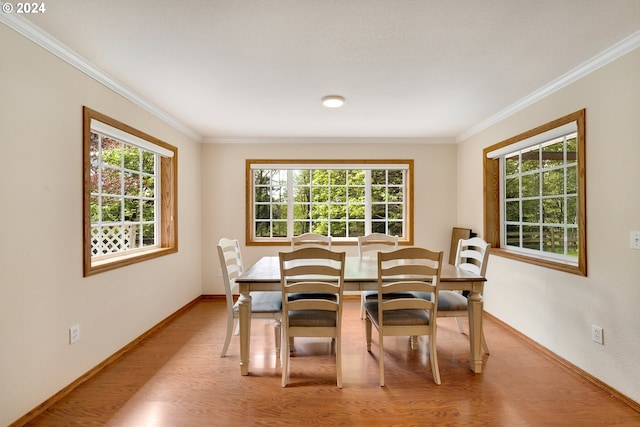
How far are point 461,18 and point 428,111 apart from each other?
65.0 inches

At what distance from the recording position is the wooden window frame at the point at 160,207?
2312 millimetres

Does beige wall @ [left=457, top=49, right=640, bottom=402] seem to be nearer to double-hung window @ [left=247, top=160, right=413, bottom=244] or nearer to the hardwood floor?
the hardwood floor

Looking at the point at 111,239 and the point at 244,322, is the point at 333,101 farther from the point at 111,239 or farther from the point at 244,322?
the point at 111,239

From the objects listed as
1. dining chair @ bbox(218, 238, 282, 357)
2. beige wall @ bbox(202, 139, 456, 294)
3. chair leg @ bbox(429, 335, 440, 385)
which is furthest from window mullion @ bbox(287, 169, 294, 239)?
chair leg @ bbox(429, 335, 440, 385)

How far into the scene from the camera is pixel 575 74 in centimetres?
242

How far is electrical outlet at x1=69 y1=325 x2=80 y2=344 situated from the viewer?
2166 mm

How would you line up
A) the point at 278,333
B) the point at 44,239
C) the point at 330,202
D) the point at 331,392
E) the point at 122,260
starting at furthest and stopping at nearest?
the point at 330,202
the point at 122,260
the point at 278,333
the point at 331,392
the point at 44,239

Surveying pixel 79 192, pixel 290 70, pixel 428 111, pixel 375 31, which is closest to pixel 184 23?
pixel 290 70

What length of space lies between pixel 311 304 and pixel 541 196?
Answer: 2.49 metres

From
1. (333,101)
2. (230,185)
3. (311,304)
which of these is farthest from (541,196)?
(230,185)

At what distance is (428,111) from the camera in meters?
3.37

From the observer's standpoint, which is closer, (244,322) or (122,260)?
(244,322)

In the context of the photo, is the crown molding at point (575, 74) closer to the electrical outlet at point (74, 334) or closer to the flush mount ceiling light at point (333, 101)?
the flush mount ceiling light at point (333, 101)

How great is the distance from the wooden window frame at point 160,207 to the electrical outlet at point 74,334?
37cm
